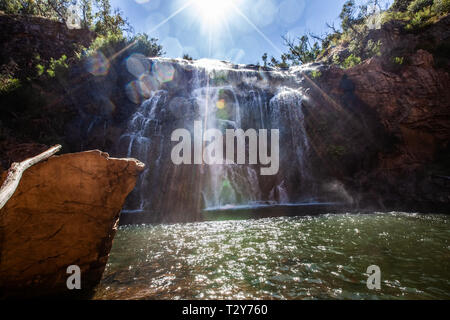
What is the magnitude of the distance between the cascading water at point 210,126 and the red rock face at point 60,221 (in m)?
7.98

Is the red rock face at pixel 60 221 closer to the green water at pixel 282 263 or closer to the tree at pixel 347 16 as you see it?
the green water at pixel 282 263

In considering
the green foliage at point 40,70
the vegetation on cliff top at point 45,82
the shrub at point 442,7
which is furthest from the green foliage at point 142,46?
the shrub at point 442,7

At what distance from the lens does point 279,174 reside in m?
15.0

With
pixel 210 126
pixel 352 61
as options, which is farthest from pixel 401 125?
pixel 210 126

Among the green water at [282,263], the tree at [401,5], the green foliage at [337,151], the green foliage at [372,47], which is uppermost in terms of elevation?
the tree at [401,5]

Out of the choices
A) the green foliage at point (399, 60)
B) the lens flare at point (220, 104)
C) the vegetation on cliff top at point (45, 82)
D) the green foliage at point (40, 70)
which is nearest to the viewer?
the vegetation on cliff top at point (45, 82)

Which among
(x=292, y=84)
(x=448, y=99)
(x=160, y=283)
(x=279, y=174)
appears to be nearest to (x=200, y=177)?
(x=279, y=174)

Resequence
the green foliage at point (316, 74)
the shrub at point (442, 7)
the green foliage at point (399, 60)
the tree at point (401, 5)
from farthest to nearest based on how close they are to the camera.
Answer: the tree at point (401, 5) → the green foliage at point (316, 74) → the shrub at point (442, 7) → the green foliage at point (399, 60)

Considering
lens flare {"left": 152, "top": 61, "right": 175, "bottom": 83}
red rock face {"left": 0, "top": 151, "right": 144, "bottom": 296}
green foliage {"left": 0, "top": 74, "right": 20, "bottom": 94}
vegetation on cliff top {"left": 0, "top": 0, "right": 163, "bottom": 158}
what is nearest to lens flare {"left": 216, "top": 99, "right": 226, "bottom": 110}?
lens flare {"left": 152, "top": 61, "right": 175, "bottom": 83}

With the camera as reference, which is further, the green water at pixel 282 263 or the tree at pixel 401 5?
the tree at pixel 401 5

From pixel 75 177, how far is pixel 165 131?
11.8 meters

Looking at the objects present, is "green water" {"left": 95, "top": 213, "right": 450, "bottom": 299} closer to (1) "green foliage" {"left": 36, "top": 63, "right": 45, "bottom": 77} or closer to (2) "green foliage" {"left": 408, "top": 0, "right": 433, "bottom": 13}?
(1) "green foliage" {"left": 36, "top": 63, "right": 45, "bottom": 77}

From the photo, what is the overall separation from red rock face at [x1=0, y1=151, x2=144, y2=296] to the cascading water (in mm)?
7984

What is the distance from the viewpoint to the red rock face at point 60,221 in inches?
111
